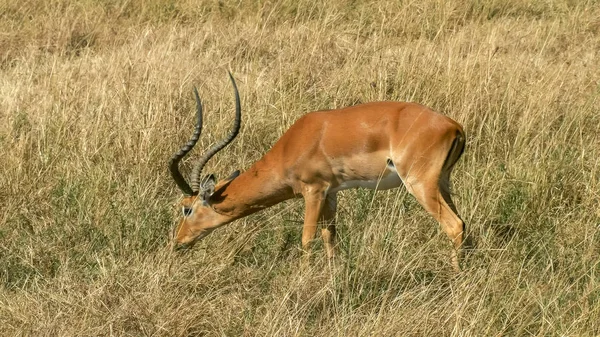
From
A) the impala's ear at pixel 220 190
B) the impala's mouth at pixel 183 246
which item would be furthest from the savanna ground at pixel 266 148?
the impala's ear at pixel 220 190

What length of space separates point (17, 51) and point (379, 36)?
3235 millimetres

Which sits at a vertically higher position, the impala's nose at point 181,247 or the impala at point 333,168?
the impala at point 333,168

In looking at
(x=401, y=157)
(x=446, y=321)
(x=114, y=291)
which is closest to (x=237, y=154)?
(x=401, y=157)

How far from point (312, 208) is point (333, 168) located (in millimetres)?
245

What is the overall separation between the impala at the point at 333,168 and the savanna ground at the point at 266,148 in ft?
0.40

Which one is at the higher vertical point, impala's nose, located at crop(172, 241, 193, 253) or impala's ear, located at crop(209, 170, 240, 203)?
impala's ear, located at crop(209, 170, 240, 203)

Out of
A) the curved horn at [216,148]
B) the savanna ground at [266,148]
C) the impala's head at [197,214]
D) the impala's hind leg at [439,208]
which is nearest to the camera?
the savanna ground at [266,148]

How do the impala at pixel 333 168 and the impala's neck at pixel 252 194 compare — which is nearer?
the impala at pixel 333 168

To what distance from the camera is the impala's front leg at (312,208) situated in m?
5.54

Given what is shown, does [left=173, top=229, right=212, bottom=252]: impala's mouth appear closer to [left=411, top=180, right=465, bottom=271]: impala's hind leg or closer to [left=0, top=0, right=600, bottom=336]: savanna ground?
[left=0, top=0, right=600, bottom=336]: savanna ground

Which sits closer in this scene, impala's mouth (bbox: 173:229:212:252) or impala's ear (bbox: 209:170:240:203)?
impala's mouth (bbox: 173:229:212:252)

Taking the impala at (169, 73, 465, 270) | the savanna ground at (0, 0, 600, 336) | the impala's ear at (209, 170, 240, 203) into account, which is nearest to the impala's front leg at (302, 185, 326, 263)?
the impala at (169, 73, 465, 270)

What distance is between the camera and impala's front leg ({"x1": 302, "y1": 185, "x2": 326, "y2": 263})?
218 inches

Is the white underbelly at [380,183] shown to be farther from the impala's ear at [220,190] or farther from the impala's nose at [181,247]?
the impala's nose at [181,247]
